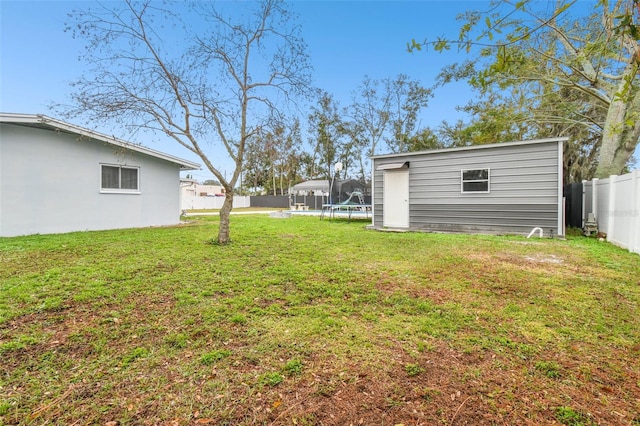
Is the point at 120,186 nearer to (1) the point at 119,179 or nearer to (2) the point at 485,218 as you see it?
(1) the point at 119,179

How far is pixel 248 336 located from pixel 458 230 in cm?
831

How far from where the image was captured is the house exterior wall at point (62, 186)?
7449mm

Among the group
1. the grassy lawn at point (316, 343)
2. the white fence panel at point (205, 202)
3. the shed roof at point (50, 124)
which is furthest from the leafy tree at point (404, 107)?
the grassy lawn at point (316, 343)

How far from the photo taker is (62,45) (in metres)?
6.26

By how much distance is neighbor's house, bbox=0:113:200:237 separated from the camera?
7.43 meters

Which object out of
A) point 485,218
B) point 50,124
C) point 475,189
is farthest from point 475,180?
point 50,124

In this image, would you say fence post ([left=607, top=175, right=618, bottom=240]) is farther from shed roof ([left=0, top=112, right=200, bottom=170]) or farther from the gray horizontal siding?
shed roof ([left=0, top=112, right=200, bottom=170])

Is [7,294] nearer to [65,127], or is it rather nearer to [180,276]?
[180,276]

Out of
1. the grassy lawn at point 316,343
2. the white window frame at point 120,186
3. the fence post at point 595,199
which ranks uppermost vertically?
the white window frame at point 120,186

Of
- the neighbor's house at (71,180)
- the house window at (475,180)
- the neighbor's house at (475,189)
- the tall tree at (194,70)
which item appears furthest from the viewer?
the house window at (475,180)

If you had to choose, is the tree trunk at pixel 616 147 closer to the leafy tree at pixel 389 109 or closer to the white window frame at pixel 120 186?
the white window frame at pixel 120 186

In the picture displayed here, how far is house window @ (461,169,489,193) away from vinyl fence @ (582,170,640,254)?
8.60 ft

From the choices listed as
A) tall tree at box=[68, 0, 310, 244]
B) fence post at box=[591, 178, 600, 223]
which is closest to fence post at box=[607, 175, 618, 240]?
fence post at box=[591, 178, 600, 223]

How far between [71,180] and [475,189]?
11486 mm
